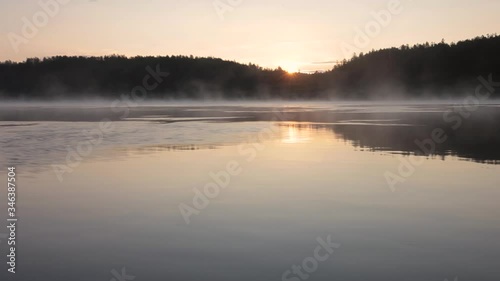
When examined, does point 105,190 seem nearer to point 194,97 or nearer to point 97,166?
point 97,166

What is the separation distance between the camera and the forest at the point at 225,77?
162750 millimetres

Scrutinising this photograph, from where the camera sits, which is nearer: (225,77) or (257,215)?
(257,215)

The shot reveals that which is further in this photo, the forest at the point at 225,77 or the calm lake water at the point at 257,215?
the forest at the point at 225,77

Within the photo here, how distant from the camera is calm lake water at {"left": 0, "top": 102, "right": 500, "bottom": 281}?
25.6ft

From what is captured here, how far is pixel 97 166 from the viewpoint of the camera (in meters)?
18.0

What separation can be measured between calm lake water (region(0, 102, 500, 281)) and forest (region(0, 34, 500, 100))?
147613 mm

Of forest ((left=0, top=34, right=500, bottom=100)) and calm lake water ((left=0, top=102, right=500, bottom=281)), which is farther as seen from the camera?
forest ((left=0, top=34, right=500, bottom=100))

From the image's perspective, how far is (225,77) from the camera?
7859 inches

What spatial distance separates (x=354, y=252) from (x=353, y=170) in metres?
8.52

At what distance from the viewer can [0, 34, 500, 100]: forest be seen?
534 feet

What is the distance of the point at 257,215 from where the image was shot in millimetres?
10859

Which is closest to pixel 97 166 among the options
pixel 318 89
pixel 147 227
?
pixel 147 227

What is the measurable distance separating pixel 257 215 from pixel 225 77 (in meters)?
190

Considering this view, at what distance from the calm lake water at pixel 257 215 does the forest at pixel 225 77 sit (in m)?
148
